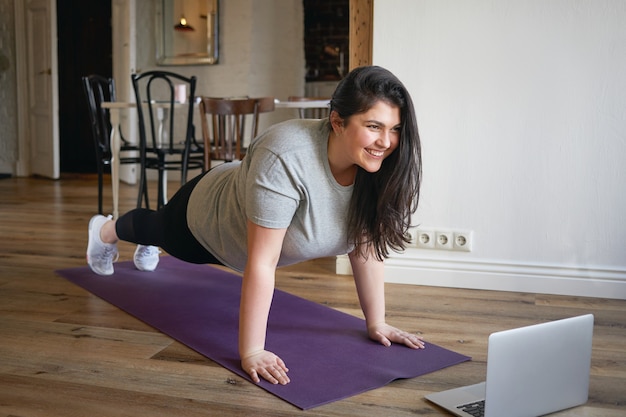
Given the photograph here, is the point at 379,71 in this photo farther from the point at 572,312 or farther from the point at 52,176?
the point at 52,176

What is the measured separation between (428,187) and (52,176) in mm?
5118

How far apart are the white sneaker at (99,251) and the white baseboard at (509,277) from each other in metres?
1.16

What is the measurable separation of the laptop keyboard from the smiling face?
2.02 feet

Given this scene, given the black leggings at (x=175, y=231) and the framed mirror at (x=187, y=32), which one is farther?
the framed mirror at (x=187, y=32)

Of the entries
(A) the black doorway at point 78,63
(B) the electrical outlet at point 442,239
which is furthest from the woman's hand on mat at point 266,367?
(A) the black doorway at point 78,63

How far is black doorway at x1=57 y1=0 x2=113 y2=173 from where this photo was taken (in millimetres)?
7590

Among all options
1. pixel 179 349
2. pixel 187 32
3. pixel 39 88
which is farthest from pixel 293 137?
pixel 39 88

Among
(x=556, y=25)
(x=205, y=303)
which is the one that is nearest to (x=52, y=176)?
(x=205, y=303)

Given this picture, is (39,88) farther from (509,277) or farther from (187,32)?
(509,277)

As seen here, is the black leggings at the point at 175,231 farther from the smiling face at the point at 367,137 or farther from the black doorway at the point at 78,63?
the black doorway at the point at 78,63

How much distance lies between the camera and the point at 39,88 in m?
7.03

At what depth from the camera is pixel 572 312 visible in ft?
8.26

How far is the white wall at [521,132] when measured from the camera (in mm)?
2656

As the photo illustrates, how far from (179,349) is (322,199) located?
651 millimetres
